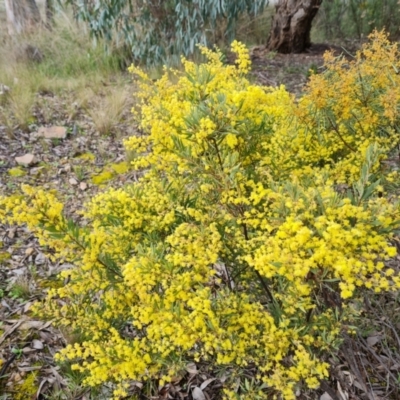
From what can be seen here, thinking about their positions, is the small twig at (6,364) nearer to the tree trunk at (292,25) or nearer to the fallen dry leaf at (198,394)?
the fallen dry leaf at (198,394)

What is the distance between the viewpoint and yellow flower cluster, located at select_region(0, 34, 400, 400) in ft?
4.10

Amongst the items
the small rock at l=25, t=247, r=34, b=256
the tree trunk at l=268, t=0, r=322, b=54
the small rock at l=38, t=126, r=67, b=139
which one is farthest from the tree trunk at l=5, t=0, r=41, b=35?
the small rock at l=25, t=247, r=34, b=256

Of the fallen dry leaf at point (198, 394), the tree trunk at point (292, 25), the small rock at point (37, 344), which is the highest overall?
the tree trunk at point (292, 25)

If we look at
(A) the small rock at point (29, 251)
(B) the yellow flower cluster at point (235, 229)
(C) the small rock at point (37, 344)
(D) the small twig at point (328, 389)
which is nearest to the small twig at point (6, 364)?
(C) the small rock at point (37, 344)

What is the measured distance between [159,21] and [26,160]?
2790mm

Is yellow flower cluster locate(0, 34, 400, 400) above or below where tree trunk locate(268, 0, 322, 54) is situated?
below

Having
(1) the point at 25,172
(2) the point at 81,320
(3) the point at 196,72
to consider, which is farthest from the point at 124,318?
(1) the point at 25,172

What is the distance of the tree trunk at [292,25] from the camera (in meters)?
5.75

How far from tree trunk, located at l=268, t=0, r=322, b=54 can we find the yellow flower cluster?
13.9 feet

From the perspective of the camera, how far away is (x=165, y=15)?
5609mm

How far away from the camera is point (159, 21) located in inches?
222

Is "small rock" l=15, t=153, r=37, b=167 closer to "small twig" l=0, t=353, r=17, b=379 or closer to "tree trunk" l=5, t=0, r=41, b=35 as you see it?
"small twig" l=0, t=353, r=17, b=379

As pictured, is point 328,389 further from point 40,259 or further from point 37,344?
point 40,259

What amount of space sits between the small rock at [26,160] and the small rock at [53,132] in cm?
43
